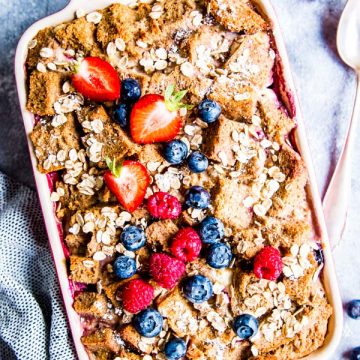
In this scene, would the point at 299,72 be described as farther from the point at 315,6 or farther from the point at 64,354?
the point at 64,354

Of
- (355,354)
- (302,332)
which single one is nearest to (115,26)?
(302,332)

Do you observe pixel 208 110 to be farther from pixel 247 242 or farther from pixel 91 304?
pixel 91 304

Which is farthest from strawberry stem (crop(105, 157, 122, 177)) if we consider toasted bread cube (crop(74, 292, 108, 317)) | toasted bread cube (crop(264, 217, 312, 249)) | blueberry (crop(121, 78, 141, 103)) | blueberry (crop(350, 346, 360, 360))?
blueberry (crop(350, 346, 360, 360))

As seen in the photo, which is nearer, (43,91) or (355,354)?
(43,91)

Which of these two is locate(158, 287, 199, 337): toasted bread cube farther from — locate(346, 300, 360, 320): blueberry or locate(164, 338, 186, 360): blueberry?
locate(346, 300, 360, 320): blueberry

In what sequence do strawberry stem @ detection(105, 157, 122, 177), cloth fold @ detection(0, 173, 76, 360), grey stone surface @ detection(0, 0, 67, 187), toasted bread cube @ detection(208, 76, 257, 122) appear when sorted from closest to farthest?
strawberry stem @ detection(105, 157, 122, 177) → toasted bread cube @ detection(208, 76, 257, 122) → cloth fold @ detection(0, 173, 76, 360) → grey stone surface @ detection(0, 0, 67, 187)

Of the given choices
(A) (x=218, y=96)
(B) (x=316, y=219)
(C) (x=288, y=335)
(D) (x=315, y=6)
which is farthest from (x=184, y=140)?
(D) (x=315, y=6)
